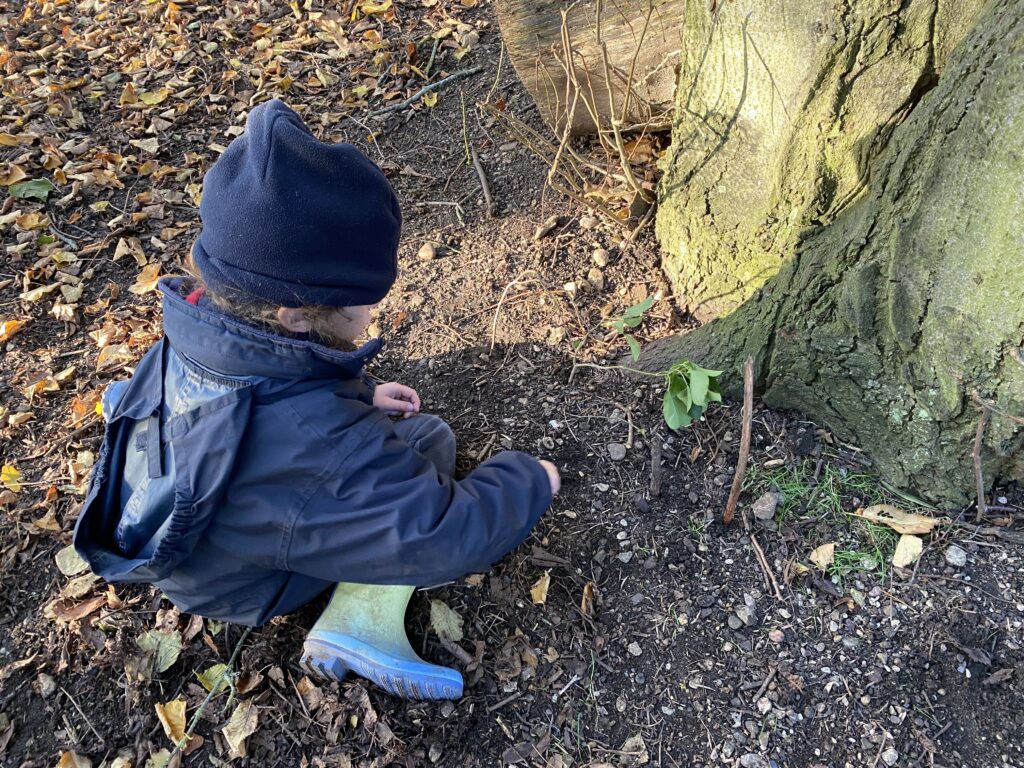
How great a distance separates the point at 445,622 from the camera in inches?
85.0

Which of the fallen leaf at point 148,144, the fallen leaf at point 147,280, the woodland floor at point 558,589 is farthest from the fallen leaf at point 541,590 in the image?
the fallen leaf at point 148,144

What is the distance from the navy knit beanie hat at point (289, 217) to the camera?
5.27 feet

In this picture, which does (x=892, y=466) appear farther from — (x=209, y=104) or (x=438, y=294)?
(x=209, y=104)

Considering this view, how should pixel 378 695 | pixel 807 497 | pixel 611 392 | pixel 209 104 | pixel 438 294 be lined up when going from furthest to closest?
pixel 209 104
pixel 438 294
pixel 611 392
pixel 807 497
pixel 378 695

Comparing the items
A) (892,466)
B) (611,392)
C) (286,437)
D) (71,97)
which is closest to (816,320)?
(892,466)

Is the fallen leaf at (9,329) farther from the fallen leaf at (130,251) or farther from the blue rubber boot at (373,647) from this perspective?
the blue rubber boot at (373,647)

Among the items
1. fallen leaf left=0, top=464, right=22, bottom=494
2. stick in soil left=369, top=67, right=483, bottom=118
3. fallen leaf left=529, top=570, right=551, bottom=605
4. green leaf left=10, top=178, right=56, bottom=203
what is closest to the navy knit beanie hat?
fallen leaf left=529, top=570, right=551, bottom=605

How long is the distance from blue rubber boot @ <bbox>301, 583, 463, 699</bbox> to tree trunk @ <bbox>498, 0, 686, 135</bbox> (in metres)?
1.95

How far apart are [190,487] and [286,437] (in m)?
0.24

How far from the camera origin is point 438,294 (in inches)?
117

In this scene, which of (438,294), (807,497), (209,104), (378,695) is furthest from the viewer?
(209,104)

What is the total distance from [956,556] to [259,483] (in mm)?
1913

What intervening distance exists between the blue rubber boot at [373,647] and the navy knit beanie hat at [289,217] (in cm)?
92

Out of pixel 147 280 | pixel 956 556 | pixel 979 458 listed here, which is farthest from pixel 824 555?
pixel 147 280
